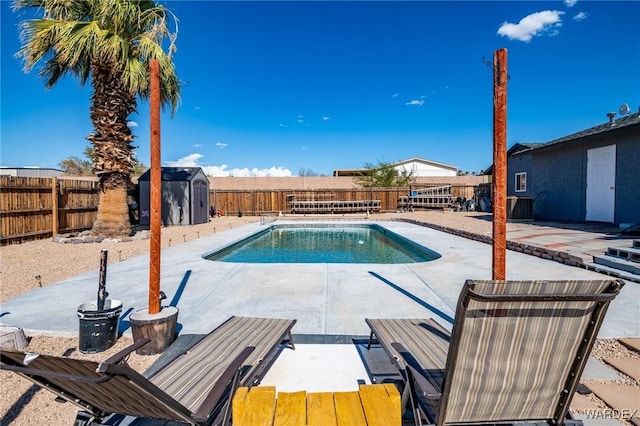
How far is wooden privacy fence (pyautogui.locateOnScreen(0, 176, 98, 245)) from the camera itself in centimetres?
843

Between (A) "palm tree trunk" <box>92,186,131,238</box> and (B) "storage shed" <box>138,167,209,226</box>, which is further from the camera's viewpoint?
(B) "storage shed" <box>138,167,209,226</box>

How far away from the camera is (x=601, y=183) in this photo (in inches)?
441

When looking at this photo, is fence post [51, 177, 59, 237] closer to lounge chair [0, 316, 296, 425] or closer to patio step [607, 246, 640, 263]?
lounge chair [0, 316, 296, 425]

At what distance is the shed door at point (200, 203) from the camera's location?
49.9 ft

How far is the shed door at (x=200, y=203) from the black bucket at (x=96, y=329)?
41.9 ft

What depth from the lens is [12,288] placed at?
4938mm

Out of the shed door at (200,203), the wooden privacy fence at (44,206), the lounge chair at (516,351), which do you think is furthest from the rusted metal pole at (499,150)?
the shed door at (200,203)

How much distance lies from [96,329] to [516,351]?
3.32m

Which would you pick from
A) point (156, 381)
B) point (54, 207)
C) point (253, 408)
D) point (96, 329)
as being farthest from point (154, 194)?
point (54, 207)

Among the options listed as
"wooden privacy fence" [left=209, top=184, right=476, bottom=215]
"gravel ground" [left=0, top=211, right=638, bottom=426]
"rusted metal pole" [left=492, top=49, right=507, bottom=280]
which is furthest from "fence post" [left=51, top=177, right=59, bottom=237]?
"rusted metal pole" [left=492, top=49, right=507, bottom=280]

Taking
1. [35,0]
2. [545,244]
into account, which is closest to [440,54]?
[545,244]

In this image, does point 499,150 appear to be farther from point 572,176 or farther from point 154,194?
point 572,176

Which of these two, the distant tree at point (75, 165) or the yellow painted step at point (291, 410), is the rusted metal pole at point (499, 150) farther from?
the distant tree at point (75, 165)

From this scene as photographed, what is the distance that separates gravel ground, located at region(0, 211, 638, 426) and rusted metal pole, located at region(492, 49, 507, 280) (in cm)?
120
